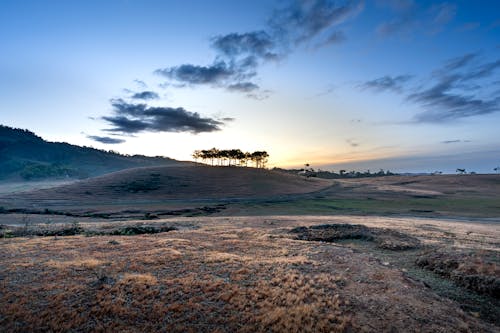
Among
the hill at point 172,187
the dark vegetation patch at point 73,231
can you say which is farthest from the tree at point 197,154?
the dark vegetation patch at point 73,231

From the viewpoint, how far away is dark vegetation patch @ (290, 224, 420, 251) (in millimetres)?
26405

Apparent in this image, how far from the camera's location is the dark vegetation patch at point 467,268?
1612 cm

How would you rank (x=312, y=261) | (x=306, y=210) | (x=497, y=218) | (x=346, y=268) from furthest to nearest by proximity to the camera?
(x=306, y=210) < (x=497, y=218) < (x=312, y=261) < (x=346, y=268)

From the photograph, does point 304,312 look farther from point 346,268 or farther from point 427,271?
point 427,271

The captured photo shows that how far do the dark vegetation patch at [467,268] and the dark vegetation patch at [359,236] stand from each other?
3832mm

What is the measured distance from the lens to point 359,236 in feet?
101

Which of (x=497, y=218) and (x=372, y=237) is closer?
(x=372, y=237)

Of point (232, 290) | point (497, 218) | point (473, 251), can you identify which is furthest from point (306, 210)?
point (232, 290)

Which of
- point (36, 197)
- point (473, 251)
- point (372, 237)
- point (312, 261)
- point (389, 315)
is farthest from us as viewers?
point (36, 197)

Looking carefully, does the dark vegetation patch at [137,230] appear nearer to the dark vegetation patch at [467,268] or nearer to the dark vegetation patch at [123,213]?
the dark vegetation patch at [123,213]

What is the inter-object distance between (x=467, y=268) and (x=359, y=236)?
1277 cm

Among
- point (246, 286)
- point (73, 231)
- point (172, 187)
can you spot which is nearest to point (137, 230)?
point (73, 231)

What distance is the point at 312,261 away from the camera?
776 inches

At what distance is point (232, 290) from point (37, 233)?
2807cm
